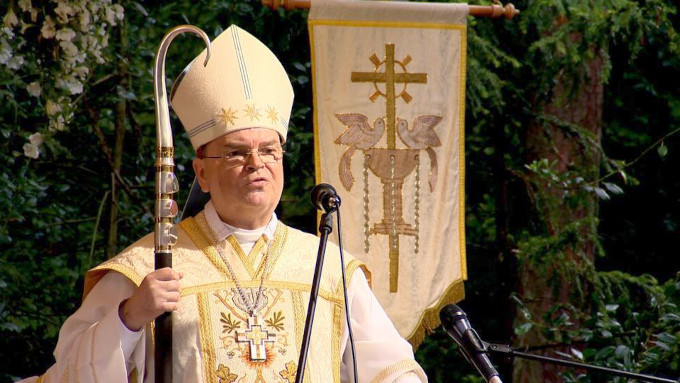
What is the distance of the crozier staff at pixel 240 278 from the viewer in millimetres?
4188

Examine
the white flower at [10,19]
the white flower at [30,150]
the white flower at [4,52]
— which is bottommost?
the white flower at [30,150]

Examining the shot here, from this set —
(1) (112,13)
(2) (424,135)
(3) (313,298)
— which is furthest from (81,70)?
(3) (313,298)

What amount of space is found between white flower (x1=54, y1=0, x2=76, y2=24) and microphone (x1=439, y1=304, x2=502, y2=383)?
2.79 meters

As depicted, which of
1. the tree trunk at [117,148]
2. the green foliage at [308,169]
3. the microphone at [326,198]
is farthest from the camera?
the tree trunk at [117,148]

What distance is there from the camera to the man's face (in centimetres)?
425

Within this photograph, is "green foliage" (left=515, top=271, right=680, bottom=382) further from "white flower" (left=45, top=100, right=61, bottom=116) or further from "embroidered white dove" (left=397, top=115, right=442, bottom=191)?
"white flower" (left=45, top=100, right=61, bottom=116)

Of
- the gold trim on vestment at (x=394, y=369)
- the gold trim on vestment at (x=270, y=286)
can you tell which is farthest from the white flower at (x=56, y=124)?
the gold trim on vestment at (x=394, y=369)

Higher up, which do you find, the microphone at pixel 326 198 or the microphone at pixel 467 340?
the microphone at pixel 326 198

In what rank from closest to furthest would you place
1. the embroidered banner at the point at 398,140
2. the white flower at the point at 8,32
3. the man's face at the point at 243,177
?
the man's face at the point at 243,177, the white flower at the point at 8,32, the embroidered banner at the point at 398,140

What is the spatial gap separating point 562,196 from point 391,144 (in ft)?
7.79

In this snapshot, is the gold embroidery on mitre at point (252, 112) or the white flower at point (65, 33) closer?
the gold embroidery on mitre at point (252, 112)

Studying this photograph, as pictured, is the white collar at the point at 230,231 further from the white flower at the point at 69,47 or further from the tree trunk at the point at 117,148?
the tree trunk at the point at 117,148

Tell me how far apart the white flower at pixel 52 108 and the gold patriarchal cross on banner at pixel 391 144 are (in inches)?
54.4

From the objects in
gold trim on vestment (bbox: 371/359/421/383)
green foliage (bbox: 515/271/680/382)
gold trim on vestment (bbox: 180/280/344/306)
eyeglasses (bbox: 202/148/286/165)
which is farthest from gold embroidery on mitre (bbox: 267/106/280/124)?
green foliage (bbox: 515/271/680/382)
